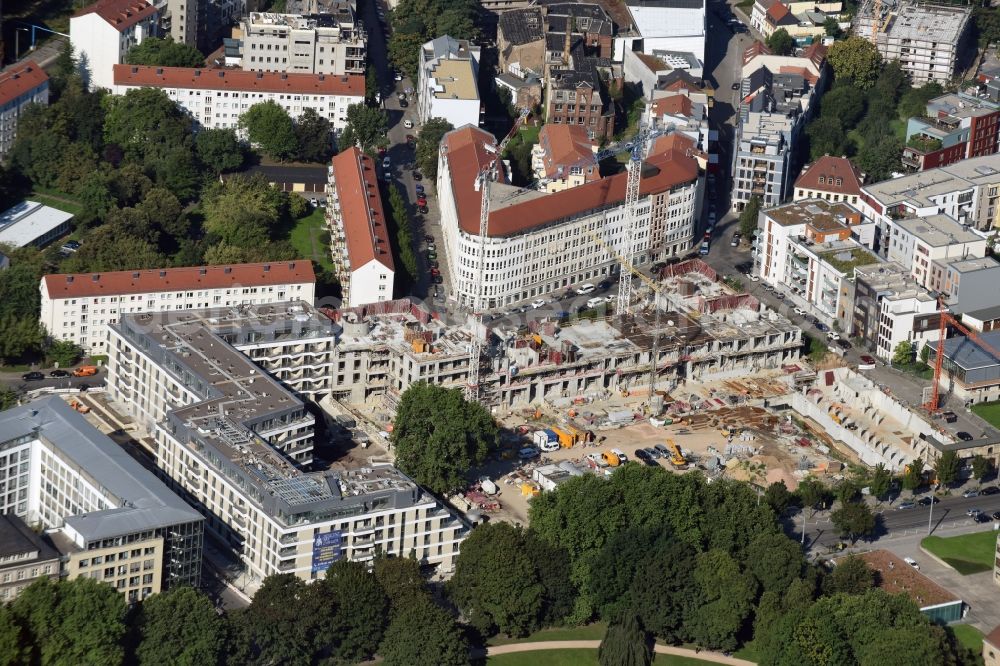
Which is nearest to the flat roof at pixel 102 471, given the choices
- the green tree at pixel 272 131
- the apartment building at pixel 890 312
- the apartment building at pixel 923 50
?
the green tree at pixel 272 131

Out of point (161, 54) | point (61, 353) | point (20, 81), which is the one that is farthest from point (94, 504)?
point (161, 54)

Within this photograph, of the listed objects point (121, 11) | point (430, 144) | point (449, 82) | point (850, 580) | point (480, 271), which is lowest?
point (850, 580)

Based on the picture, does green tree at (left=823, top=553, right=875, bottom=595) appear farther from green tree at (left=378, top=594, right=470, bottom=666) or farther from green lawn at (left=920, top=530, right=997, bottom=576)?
green tree at (left=378, top=594, right=470, bottom=666)

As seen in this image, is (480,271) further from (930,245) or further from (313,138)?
(930,245)

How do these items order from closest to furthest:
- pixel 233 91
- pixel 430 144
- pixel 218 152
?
pixel 218 152
pixel 430 144
pixel 233 91

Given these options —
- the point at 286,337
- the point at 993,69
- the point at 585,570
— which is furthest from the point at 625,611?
the point at 993,69

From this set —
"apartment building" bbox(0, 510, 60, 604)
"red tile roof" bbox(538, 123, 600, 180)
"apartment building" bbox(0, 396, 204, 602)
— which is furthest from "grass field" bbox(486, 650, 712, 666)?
"red tile roof" bbox(538, 123, 600, 180)
